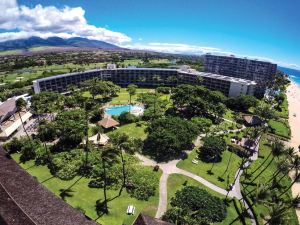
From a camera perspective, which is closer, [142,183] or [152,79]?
[142,183]

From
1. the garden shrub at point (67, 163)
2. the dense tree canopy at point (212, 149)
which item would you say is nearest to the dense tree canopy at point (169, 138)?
the dense tree canopy at point (212, 149)

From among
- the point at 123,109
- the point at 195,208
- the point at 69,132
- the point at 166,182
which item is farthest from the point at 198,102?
the point at 195,208

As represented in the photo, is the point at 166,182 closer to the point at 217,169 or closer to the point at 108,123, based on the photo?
the point at 217,169

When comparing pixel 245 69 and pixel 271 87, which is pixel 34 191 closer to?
pixel 271 87

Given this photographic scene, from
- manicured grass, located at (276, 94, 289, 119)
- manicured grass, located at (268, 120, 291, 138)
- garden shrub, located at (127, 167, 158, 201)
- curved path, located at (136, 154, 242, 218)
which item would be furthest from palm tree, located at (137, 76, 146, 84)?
garden shrub, located at (127, 167, 158, 201)

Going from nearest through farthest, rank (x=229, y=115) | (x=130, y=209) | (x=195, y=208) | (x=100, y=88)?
(x=130, y=209) → (x=195, y=208) → (x=229, y=115) → (x=100, y=88)

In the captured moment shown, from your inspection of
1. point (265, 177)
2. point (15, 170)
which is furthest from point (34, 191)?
point (265, 177)

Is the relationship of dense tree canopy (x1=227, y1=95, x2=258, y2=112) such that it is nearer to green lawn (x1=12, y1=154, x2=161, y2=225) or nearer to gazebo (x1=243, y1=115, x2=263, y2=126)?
gazebo (x1=243, y1=115, x2=263, y2=126)
